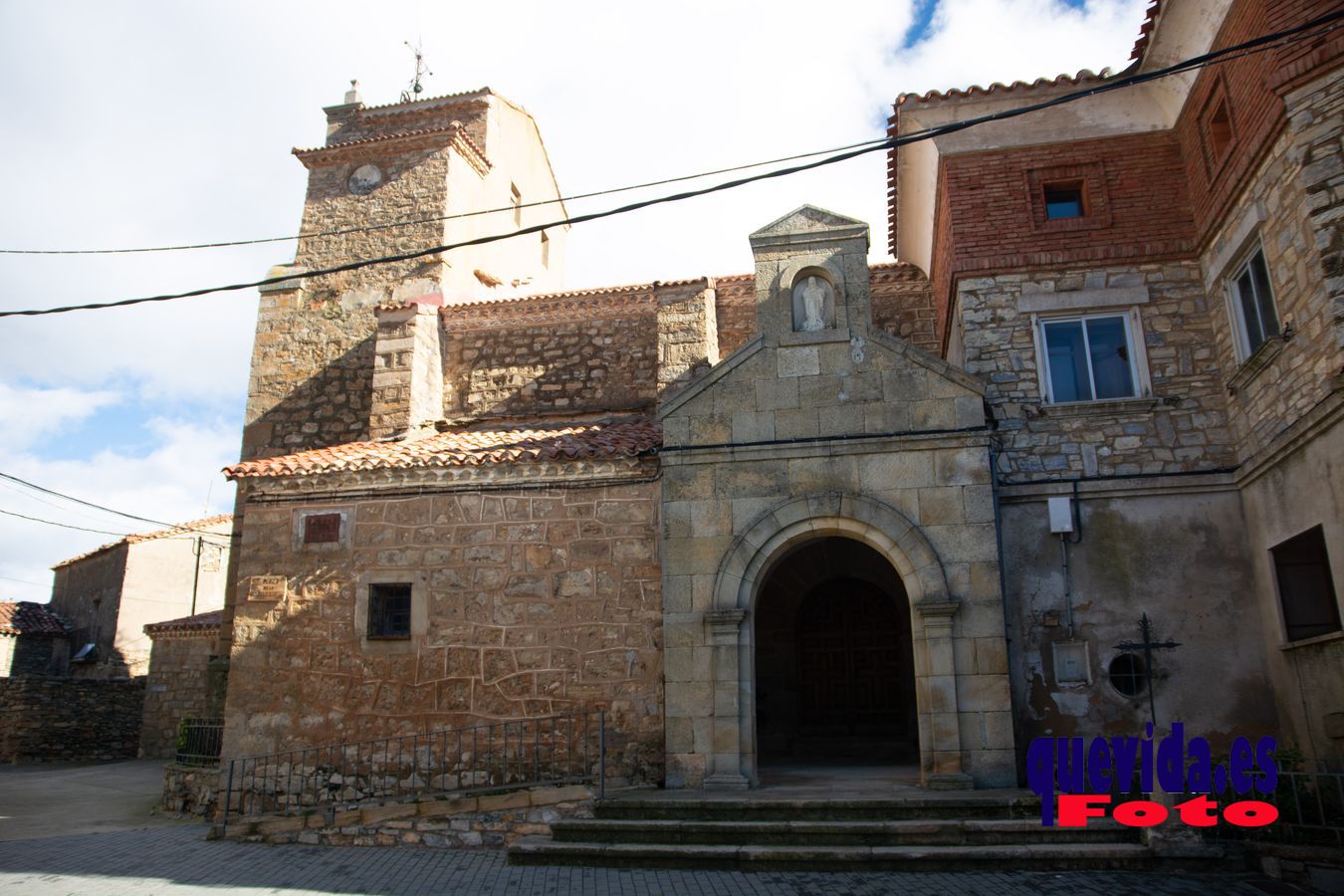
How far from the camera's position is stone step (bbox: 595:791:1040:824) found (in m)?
7.94

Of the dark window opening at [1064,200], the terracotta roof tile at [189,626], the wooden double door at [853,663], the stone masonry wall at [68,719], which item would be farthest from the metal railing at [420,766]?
the stone masonry wall at [68,719]

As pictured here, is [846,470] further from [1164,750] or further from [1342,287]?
[1342,287]

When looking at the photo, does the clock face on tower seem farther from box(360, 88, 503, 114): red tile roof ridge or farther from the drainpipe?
the drainpipe

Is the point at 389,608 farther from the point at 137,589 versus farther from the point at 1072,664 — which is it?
the point at 137,589

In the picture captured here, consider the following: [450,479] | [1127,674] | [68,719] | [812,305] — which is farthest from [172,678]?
[1127,674]

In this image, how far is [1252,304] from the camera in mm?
9641

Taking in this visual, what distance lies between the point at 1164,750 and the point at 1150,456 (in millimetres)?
3920

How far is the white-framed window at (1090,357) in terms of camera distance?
414 inches

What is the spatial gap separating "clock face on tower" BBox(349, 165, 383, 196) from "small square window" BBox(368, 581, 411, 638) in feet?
32.6

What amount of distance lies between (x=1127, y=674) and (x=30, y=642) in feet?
93.0

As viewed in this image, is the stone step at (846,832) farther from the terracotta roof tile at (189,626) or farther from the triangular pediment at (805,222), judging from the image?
the terracotta roof tile at (189,626)

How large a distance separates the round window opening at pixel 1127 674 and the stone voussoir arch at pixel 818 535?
224 centimetres

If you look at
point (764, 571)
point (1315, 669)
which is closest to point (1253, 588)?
point (1315, 669)

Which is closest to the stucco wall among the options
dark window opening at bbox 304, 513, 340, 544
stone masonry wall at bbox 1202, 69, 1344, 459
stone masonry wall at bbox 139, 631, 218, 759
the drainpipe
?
stone masonry wall at bbox 1202, 69, 1344, 459
